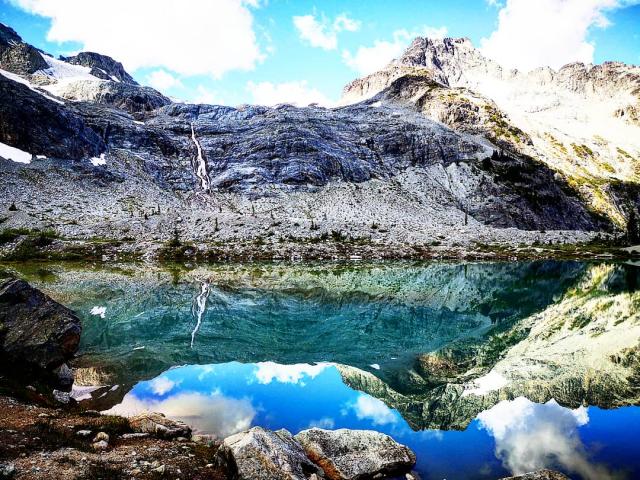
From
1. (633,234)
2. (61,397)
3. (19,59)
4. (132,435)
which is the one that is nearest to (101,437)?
(132,435)

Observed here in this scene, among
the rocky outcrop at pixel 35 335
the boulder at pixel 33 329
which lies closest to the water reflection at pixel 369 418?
the rocky outcrop at pixel 35 335

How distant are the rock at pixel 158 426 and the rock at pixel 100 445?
5.51 feet

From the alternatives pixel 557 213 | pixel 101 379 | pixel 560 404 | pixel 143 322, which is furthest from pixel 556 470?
pixel 557 213

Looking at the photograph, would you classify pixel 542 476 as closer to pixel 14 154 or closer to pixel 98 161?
pixel 14 154

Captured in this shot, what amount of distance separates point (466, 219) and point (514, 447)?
99490 millimetres

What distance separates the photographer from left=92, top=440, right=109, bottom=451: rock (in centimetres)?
1123

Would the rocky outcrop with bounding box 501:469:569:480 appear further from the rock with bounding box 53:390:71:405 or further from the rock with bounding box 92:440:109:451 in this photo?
the rock with bounding box 53:390:71:405

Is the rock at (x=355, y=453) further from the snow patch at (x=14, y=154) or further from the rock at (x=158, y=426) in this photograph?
the snow patch at (x=14, y=154)

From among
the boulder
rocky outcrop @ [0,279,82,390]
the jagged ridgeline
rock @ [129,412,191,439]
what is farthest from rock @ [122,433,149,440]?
the jagged ridgeline

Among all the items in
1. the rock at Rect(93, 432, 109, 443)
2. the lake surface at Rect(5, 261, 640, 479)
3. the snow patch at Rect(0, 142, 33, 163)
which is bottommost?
the rock at Rect(93, 432, 109, 443)

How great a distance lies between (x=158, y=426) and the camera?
13203 mm

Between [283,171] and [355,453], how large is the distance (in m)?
114

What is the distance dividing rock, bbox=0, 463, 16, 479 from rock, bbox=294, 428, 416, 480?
6.84 metres

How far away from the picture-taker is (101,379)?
19.1m
